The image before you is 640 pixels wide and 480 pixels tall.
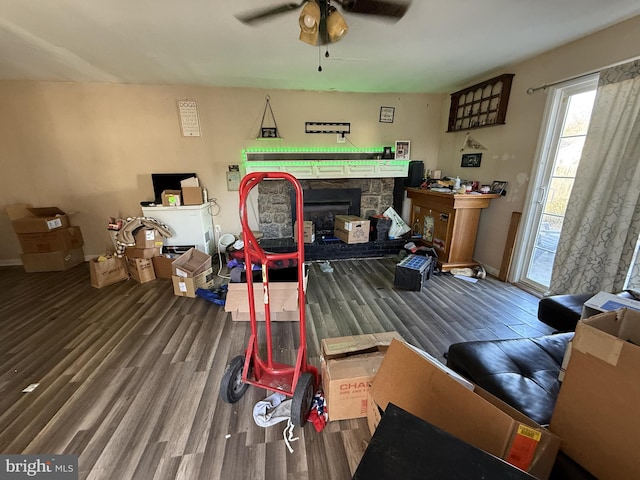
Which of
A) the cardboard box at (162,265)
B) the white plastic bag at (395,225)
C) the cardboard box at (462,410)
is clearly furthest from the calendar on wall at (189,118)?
the cardboard box at (462,410)

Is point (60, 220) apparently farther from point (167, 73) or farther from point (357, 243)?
point (357, 243)

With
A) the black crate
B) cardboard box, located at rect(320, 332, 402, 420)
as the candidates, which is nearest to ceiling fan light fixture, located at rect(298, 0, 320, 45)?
cardboard box, located at rect(320, 332, 402, 420)

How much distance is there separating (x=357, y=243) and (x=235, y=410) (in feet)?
8.72

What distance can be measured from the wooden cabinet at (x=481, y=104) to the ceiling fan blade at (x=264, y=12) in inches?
96.8

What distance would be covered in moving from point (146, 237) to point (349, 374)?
2793mm

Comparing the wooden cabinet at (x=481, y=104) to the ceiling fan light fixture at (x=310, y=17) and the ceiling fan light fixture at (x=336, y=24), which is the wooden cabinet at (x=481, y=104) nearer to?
the ceiling fan light fixture at (x=336, y=24)

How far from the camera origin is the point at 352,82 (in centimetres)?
323

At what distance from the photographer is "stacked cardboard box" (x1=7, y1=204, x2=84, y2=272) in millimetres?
3047

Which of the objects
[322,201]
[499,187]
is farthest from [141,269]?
[499,187]

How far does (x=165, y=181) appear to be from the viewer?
11.5ft

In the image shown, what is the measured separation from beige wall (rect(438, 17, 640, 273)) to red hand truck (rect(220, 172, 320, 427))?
274 centimetres

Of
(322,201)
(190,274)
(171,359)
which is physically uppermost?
(322,201)

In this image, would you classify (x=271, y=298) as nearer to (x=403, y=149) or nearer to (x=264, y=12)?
(x=264, y=12)

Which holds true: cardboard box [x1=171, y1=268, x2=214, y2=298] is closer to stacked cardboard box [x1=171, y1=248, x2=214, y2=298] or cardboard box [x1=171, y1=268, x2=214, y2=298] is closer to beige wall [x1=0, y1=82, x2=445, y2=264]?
stacked cardboard box [x1=171, y1=248, x2=214, y2=298]
